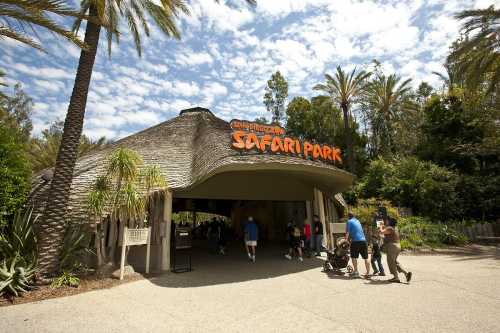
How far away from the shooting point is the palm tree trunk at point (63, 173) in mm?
8297

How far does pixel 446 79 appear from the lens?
91.0ft

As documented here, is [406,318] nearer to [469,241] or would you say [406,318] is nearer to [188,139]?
[188,139]

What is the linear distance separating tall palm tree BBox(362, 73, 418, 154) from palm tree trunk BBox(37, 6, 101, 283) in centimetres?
2632

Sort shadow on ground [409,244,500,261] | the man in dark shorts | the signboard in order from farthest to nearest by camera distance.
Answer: shadow on ground [409,244,500,261] < the signboard < the man in dark shorts

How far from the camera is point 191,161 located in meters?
12.6

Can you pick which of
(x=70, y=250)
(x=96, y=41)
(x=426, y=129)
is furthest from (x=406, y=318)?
(x=426, y=129)

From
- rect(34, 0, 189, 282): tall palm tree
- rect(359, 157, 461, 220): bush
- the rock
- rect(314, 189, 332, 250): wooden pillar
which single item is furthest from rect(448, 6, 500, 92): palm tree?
the rock

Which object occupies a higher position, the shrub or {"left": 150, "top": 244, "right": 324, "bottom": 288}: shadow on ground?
the shrub

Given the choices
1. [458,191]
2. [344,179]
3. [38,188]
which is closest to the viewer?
[38,188]

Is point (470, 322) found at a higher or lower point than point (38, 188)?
lower

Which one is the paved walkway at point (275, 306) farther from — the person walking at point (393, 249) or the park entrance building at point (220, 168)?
the park entrance building at point (220, 168)

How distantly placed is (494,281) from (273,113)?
29.6m

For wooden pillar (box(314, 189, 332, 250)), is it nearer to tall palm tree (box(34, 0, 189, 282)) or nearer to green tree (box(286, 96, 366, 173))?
tall palm tree (box(34, 0, 189, 282))

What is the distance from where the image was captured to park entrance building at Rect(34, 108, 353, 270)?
1035 centimetres
